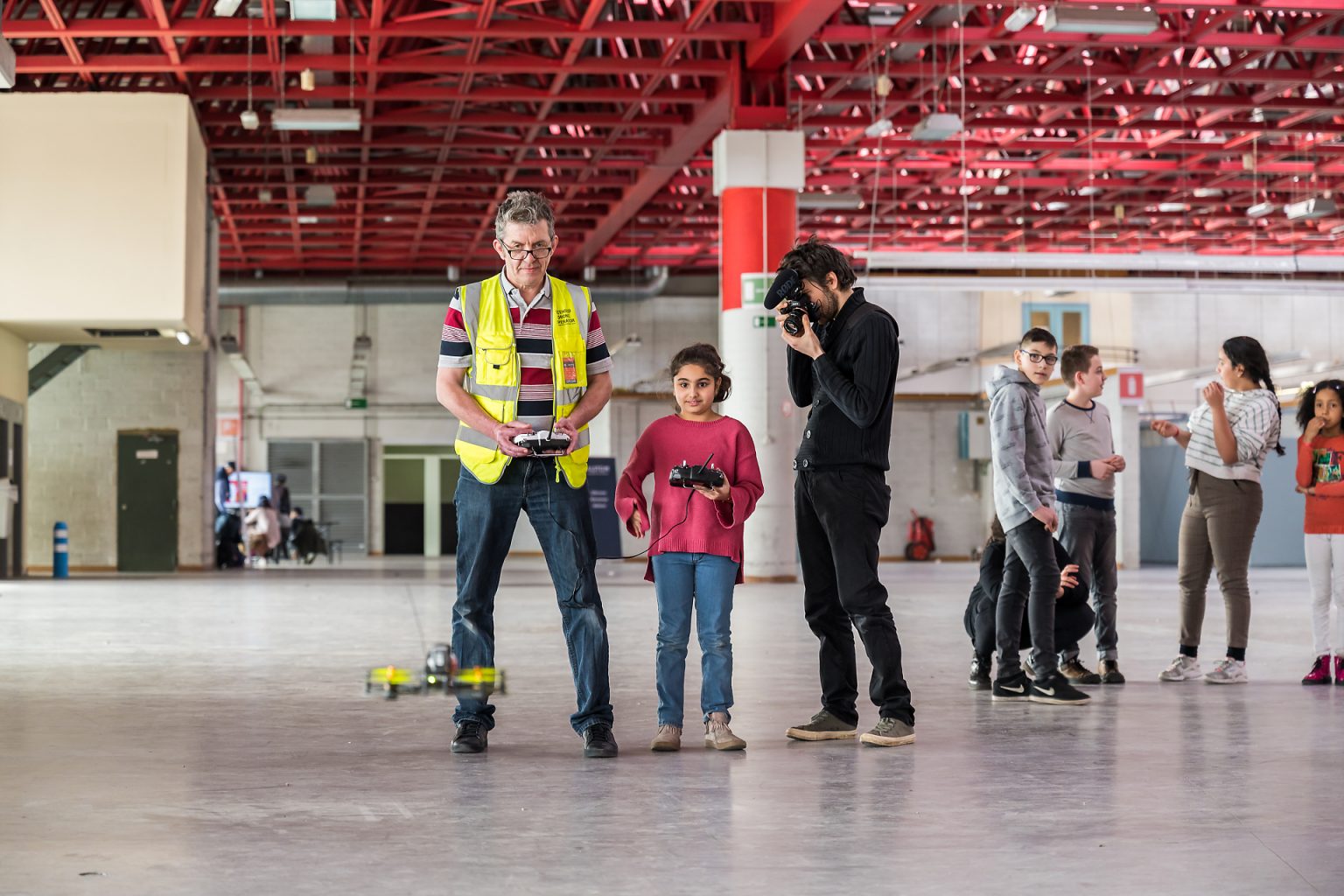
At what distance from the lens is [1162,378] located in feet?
89.3

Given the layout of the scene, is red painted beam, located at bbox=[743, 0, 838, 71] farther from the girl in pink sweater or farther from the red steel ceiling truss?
the girl in pink sweater

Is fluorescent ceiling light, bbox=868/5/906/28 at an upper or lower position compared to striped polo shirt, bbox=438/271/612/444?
upper

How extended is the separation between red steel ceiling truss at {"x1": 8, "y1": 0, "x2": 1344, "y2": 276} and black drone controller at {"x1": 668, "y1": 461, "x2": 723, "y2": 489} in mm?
9830

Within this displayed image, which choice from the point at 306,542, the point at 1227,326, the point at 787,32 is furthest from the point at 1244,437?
the point at 1227,326

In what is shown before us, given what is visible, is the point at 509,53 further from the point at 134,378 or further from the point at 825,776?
the point at 825,776

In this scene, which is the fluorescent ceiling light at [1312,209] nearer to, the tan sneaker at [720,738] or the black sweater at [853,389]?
the black sweater at [853,389]

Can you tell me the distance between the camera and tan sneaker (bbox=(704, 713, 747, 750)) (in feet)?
14.3

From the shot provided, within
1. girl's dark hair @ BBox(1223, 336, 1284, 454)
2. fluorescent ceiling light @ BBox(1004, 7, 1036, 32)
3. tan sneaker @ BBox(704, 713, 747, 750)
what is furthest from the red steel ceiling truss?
tan sneaker @ BBox(704, 713, 747, 750)

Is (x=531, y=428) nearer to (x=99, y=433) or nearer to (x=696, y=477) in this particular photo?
(x=696, y=477)

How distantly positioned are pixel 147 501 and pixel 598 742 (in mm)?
19148

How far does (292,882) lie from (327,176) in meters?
20.9

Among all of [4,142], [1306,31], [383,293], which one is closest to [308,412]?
[383,293]

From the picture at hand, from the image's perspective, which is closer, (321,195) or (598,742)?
(598,742)

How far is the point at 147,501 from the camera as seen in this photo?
22.0 m
